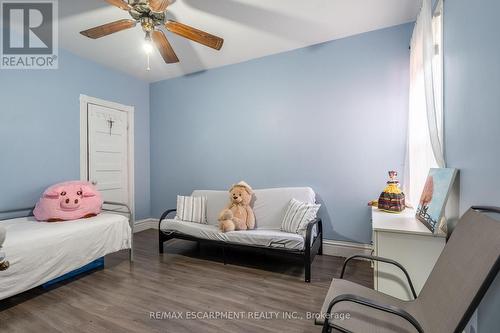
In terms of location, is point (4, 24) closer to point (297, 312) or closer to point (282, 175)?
point (282, 175)

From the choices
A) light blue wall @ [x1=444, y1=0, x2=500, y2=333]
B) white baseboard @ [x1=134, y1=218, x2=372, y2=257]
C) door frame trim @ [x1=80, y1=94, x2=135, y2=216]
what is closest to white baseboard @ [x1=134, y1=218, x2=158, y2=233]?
door frame trim @ [x1=80, y1=94, x2=135, y2=216]

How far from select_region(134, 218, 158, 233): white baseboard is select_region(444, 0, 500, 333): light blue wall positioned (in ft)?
13.8

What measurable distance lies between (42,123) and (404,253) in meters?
3.97

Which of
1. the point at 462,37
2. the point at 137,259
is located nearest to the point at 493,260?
the point at 462,37

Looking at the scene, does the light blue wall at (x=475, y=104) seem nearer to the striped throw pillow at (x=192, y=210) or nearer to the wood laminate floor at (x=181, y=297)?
the wood laminate floor at (x=181, y=297)

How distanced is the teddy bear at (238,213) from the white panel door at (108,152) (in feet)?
6.74

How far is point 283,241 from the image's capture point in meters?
2.37

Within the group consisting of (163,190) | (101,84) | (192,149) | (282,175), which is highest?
(101,84)

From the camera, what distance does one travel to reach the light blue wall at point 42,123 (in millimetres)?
2615

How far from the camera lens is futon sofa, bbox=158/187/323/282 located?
235cm

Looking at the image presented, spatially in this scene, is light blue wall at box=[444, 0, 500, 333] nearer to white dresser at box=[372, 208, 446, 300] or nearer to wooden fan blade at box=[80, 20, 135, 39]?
white dresser at box=[372, 208, 446, 300]

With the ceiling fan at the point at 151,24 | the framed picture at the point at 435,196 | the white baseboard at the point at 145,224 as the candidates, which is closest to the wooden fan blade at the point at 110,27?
the ceiling fan at the point at 151,24

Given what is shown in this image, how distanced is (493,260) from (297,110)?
2.54 meters

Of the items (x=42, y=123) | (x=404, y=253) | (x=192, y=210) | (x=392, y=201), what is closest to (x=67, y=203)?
(x=42, y=123)
